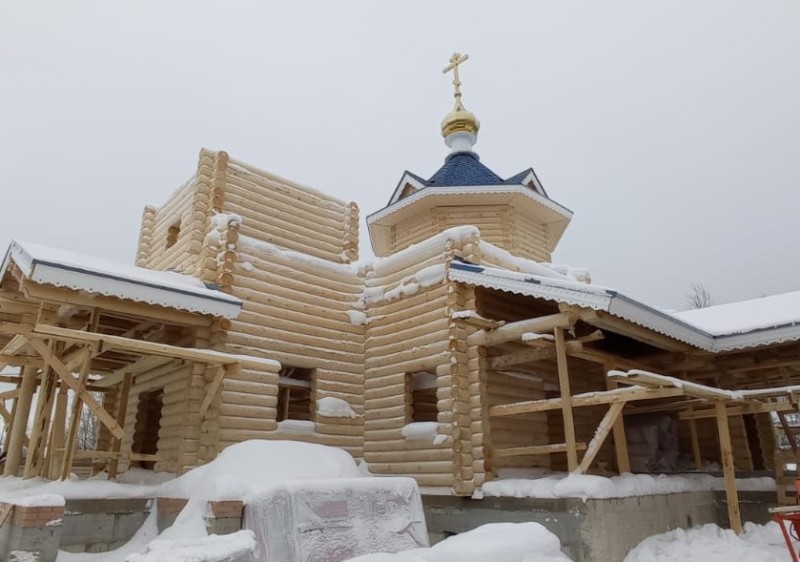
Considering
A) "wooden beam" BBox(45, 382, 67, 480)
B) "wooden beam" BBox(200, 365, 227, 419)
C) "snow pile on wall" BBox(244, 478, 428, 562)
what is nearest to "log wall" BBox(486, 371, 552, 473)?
"snow pile on wall" BBox(244, 478, 428, 562)

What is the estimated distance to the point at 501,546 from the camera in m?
5.70

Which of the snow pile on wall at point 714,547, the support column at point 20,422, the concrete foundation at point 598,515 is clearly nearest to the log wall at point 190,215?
the support column at point 20,422

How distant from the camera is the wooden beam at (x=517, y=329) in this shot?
9156 mm

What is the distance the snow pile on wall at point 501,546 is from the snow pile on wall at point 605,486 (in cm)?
206

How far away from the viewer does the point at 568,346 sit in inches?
364

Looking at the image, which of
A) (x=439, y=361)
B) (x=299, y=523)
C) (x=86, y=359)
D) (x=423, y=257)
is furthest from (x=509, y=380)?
(x=86, y=359)

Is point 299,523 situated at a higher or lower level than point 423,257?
lower

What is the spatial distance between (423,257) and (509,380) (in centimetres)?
310

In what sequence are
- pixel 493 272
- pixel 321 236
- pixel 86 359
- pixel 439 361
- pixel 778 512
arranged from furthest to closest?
pixel 321 236
pixel 439 361
pixel 493 272
pixel 86 359
pixel 778 512

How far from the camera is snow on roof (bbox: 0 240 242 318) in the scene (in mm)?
8141

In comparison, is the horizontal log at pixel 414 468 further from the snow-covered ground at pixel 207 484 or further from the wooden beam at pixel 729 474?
the wooden beam at pixel 729 474

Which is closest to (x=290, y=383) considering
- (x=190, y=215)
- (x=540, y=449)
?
(x=190, y=215)

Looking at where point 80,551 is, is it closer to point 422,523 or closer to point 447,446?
point 422,523

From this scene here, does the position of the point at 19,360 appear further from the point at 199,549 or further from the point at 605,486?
the point at 605,486
